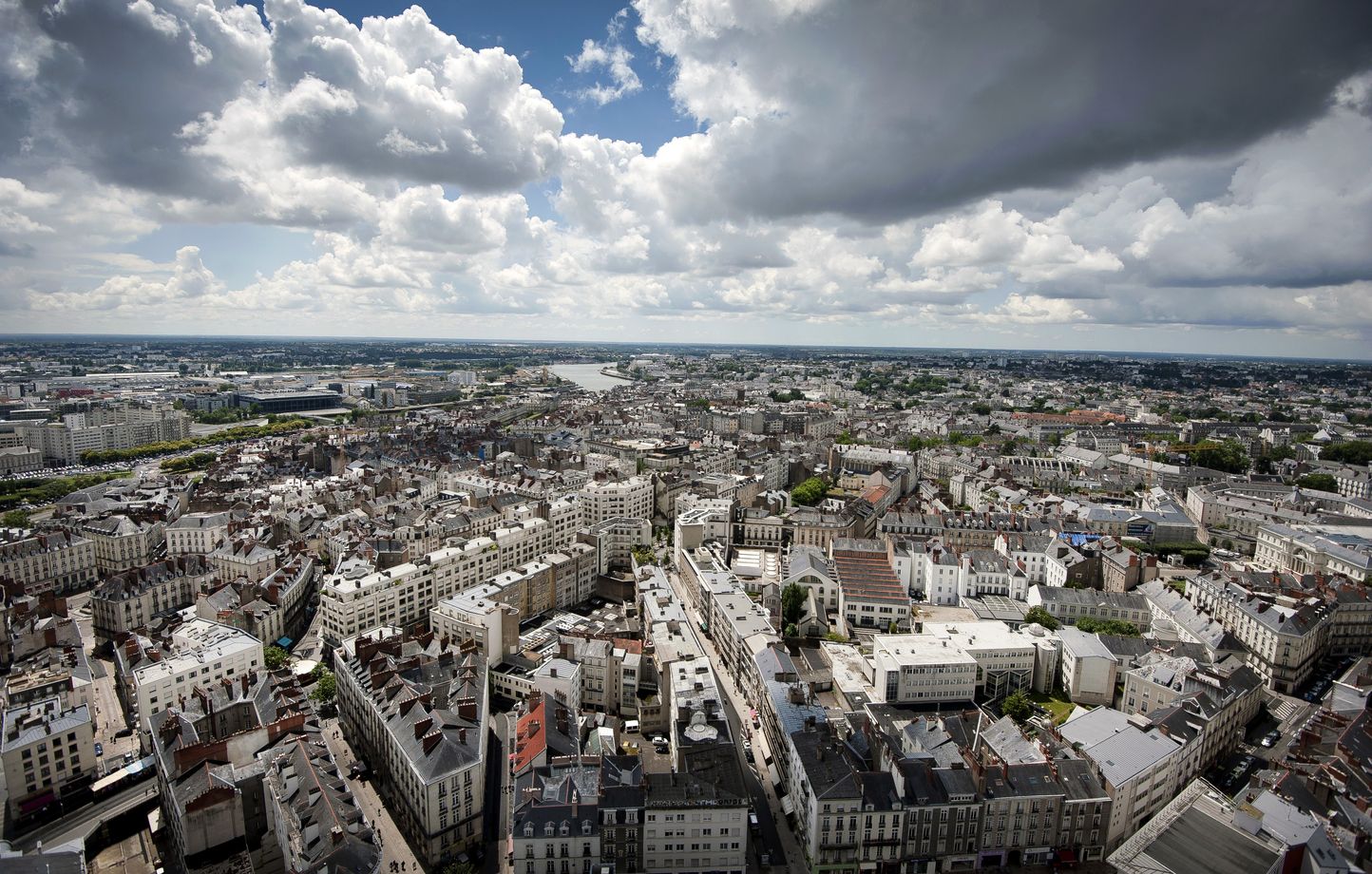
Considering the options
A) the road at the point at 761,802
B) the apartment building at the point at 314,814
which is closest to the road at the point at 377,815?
the apartment building at the point at 314,814

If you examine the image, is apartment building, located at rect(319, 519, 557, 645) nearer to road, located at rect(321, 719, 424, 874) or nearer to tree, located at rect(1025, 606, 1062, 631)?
road, located at rect(321, 719, 424, 874)

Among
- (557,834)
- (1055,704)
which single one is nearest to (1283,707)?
(1055,704)

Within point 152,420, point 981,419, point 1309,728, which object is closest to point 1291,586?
point 1309,728

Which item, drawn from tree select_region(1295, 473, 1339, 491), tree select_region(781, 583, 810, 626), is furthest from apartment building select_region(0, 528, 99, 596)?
tree select_region(1295, 473, 1339, 491)

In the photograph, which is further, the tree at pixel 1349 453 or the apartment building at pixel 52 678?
the tree at pixel 1349 453

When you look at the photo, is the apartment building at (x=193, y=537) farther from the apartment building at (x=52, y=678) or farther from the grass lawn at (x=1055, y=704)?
the grass lawn at (x=1055, y=704)

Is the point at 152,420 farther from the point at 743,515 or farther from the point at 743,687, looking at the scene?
the point at 743,687

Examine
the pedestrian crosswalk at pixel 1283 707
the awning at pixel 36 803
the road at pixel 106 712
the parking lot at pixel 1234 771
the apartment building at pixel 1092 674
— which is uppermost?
the apartment building at pixel 1092 674
